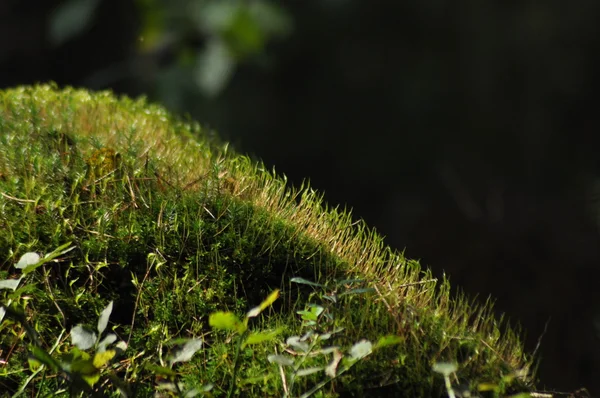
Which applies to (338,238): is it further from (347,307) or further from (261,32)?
(261,32)

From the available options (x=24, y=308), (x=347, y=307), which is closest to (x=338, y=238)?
(x=347, y=307)

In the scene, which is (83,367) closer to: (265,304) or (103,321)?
(103,321)

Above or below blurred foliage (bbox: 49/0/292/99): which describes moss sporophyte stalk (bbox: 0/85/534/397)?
→ above

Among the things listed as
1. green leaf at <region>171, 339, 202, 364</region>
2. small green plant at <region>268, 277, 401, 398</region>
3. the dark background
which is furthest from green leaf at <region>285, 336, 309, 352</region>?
the dark background

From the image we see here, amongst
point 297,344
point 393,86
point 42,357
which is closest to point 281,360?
point 297,344

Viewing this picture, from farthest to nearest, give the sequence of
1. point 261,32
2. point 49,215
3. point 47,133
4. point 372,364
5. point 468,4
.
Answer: point 468,4 → point 261,32 → point 47,133 → point 49,215 → point 372,364

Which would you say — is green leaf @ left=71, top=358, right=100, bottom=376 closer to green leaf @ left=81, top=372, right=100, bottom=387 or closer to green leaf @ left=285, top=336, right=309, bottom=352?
green leaf @ left=81, top=372, right=100, bottom=387
